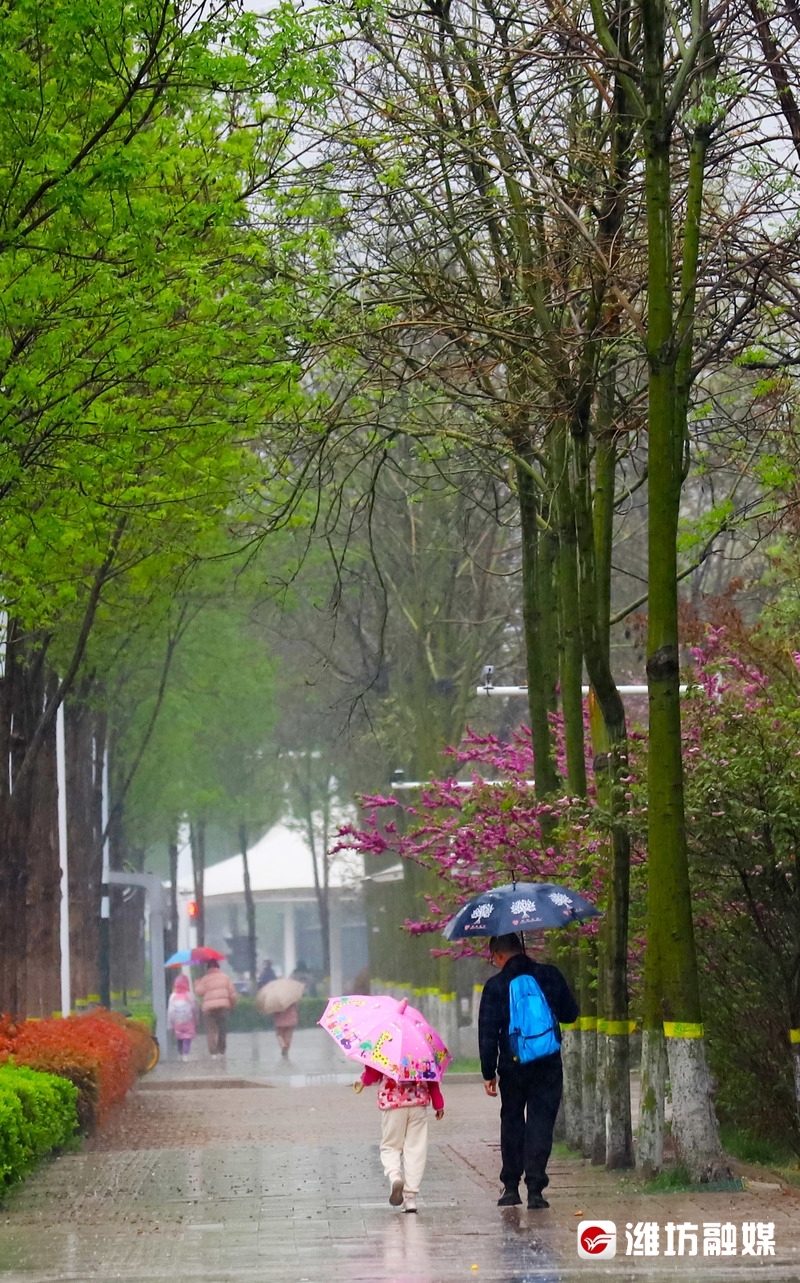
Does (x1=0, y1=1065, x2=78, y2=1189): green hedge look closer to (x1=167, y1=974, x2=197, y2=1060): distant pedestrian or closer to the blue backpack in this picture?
the blue backpack

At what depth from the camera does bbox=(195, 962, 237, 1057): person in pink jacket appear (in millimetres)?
40094

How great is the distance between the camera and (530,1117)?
11.1 meters

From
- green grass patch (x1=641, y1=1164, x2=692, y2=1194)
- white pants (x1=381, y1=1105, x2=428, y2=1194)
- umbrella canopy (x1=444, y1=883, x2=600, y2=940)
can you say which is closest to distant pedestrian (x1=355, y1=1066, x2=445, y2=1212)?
white pants (x1=381, y1=1105, x2=428, y2=1194)

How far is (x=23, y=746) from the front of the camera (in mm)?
22656

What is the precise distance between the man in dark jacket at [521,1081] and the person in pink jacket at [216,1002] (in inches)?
1153

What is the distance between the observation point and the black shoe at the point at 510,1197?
11031 millimetres

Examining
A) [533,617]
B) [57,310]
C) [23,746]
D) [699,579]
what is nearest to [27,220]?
[57,310]

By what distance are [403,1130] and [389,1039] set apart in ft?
1.82

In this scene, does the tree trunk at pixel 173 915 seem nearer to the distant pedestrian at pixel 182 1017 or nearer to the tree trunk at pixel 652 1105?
the distant pedestrian at pixel 182 1017

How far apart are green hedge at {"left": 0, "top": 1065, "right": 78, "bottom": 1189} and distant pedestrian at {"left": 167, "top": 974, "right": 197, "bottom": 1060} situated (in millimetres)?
25965

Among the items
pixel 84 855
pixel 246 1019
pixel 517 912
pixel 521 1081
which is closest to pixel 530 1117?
pixel 521 1081

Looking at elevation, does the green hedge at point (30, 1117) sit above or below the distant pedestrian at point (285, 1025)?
above

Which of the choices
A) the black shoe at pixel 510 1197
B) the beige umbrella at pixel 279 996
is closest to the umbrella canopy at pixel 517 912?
the black shoe at pixel 510 1197

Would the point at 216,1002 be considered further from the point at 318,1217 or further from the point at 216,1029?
the point at 318,1217
